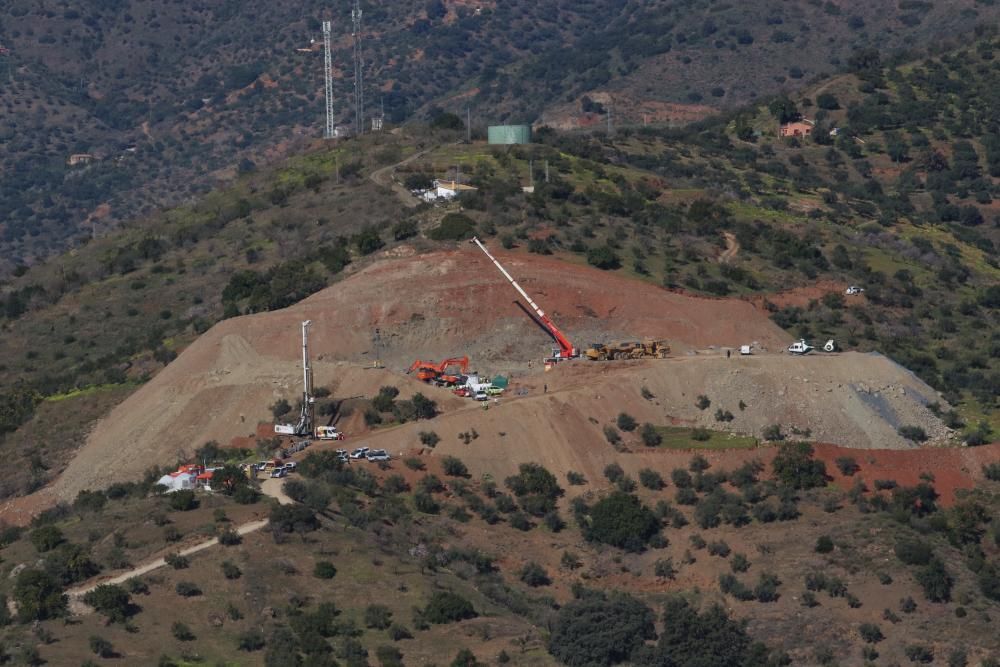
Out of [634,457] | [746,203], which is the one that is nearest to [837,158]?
[746,203]

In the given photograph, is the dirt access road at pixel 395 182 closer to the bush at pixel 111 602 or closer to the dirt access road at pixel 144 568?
the dirt access road at pixel 144 568

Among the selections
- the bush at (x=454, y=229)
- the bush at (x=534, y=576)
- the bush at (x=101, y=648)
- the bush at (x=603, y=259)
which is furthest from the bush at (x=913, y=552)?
the bush at (x=454, y=229)

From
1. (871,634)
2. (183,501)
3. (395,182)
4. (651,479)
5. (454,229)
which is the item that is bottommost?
(871,634)

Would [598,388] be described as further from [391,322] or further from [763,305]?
[763,305]

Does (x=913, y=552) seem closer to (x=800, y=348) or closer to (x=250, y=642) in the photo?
(x=800, y=348)

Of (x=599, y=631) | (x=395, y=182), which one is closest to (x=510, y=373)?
(x=599, y=631)

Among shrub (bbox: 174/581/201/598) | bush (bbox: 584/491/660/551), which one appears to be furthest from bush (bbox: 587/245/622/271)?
shrub (bbox: 174/581/201/598)
